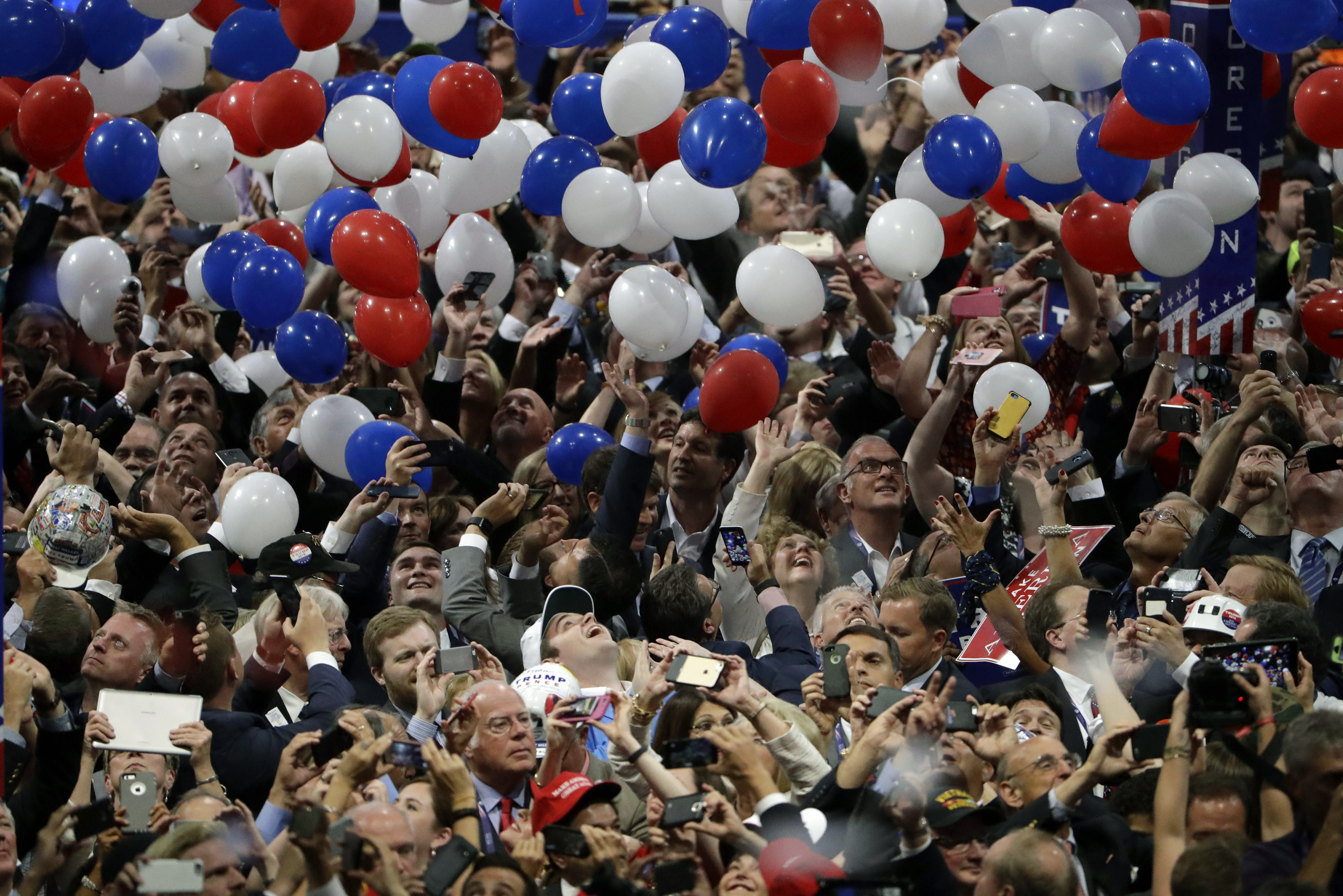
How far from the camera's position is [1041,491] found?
6.26 meters

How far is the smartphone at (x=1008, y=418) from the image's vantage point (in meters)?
6.05

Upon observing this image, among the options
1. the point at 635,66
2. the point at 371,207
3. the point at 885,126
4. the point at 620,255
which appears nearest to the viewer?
the point at 635,66

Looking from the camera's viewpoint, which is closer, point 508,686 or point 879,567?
point 508,686

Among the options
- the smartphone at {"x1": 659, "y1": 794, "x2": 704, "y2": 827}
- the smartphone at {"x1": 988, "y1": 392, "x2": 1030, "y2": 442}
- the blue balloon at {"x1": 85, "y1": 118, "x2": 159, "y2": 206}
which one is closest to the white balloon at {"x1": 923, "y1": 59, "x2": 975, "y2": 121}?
the smartphone at {"x1": 988, "y1": 392, "x2": 1030, "y2": 442}

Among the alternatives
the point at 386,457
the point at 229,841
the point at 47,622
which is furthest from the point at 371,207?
the point at 229,841

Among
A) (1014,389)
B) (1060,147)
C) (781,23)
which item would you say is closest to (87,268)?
(781,23)

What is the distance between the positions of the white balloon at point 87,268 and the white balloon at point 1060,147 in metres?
3.84

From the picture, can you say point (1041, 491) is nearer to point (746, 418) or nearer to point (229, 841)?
point (746, 418)

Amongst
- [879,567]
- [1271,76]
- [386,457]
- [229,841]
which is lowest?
[879,567]

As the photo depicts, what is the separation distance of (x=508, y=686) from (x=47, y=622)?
1.63 metres

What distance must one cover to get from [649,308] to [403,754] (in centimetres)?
261

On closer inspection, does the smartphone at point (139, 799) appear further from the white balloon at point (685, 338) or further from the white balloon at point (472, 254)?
the white balloon at point (472, 254)

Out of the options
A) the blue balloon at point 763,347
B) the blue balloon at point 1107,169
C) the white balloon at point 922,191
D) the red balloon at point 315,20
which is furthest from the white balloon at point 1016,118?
the red balloon at point 315,20

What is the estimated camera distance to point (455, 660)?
4.83m
